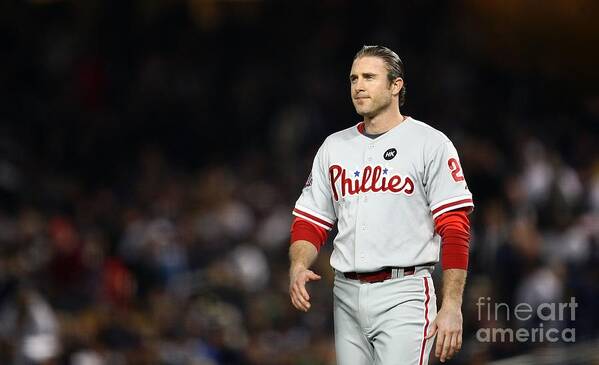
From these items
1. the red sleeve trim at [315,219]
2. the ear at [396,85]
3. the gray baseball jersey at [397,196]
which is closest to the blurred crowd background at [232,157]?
the red sleeve trim at [315,219]

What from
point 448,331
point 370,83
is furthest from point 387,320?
point 370,83

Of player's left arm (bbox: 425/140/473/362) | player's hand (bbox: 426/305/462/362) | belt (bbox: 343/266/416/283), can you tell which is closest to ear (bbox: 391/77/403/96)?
player's left arm (bbox: 425/140/473/362)

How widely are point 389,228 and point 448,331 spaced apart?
18.4 inches

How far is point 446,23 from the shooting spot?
43.5ft

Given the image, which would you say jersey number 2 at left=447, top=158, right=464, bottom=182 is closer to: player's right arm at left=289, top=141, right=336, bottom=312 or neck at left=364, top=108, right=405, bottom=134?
neck at left=364, top=108, right=405, bottom=134

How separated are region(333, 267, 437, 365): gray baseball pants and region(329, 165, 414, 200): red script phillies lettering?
31cm

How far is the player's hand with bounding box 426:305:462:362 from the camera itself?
3975 millimetres

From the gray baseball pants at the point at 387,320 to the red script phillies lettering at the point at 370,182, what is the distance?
1.00ft

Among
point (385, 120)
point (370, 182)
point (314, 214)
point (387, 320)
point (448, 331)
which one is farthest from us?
point (314, 214)

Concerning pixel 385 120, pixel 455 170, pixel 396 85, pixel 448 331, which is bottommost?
pixel 448 331

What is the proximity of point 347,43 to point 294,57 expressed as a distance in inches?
28.9

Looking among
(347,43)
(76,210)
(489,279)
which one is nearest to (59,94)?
(76,210)

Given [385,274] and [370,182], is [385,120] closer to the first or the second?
[370,182]

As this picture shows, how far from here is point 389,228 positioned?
167 inches
